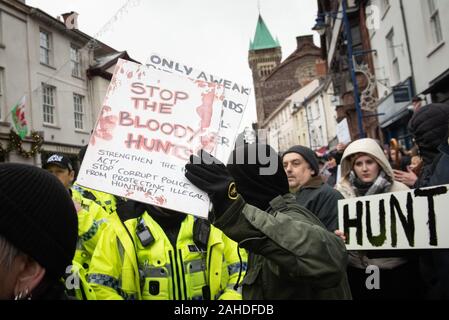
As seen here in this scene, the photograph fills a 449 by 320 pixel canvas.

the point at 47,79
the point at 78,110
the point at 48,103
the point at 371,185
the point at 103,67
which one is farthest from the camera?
the point at 103,67

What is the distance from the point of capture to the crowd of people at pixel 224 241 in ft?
3.53

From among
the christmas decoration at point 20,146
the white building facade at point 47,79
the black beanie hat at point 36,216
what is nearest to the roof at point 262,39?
the white building facade at point 47,79

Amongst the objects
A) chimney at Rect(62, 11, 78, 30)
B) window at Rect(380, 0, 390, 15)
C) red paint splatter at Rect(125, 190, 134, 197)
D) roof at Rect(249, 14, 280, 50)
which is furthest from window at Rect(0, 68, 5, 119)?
roof at Rect(249, 14, 280, 50)

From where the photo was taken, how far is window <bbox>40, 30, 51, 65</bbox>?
624 inches

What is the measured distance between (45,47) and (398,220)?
1691 centimetres

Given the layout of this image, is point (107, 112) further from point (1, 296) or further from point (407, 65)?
point (407, 65)

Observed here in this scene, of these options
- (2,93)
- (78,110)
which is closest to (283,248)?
(2,93)

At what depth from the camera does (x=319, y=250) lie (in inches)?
56.9

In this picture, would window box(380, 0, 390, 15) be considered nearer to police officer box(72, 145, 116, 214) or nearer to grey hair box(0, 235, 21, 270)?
police officer box(72, 145, 116, 214)

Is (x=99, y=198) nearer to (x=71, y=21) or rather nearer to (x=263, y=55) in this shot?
(x=71, y=21)

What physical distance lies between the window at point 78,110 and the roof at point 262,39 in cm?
7185

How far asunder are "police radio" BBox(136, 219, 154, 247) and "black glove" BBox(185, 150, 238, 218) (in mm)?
471

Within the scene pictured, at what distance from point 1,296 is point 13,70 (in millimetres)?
15723

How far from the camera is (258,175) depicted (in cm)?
175
